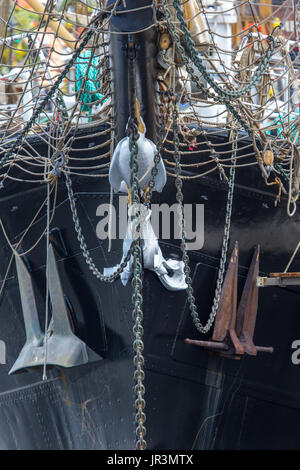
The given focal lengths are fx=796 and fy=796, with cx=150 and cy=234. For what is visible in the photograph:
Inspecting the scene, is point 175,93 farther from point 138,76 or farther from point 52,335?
point 52,335

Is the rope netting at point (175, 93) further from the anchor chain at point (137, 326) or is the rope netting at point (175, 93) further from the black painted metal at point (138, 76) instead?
the anchor chain at point (137, 326)

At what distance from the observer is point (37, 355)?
603cm

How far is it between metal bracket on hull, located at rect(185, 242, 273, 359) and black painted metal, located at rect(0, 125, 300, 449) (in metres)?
0.11

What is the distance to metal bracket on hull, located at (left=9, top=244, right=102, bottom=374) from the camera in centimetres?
591

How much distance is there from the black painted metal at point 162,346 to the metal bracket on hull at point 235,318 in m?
0.11

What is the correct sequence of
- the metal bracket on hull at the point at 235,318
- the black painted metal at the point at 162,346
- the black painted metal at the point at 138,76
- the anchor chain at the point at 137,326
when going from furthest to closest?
1. the metal bracket on hull at the point at 235,318
2. the black painted metal at the point at 162,346
3. the black painted metal at the point at 138,76
4. the anchor chain at the point at 137,326

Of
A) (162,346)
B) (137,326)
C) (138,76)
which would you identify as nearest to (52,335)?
(162,346)

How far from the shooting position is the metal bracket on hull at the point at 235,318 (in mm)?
6012

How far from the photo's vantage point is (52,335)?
602 cm

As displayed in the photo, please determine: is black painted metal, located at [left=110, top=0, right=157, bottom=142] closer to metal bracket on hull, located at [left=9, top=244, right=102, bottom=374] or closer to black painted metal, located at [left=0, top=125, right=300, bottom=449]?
black painted metal, located at [left=0, top=125, right=300, bottom=449]

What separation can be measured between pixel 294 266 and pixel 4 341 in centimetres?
247

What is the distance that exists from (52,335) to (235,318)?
55.5 inches

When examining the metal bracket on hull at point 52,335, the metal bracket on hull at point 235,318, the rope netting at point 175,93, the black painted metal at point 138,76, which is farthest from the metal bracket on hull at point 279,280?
the black painted metal at point 138,76

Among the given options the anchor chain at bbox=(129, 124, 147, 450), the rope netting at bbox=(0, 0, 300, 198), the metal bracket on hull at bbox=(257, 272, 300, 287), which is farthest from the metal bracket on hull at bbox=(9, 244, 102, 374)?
the anchor chain at bbox=(129, 124, 147, 450)
